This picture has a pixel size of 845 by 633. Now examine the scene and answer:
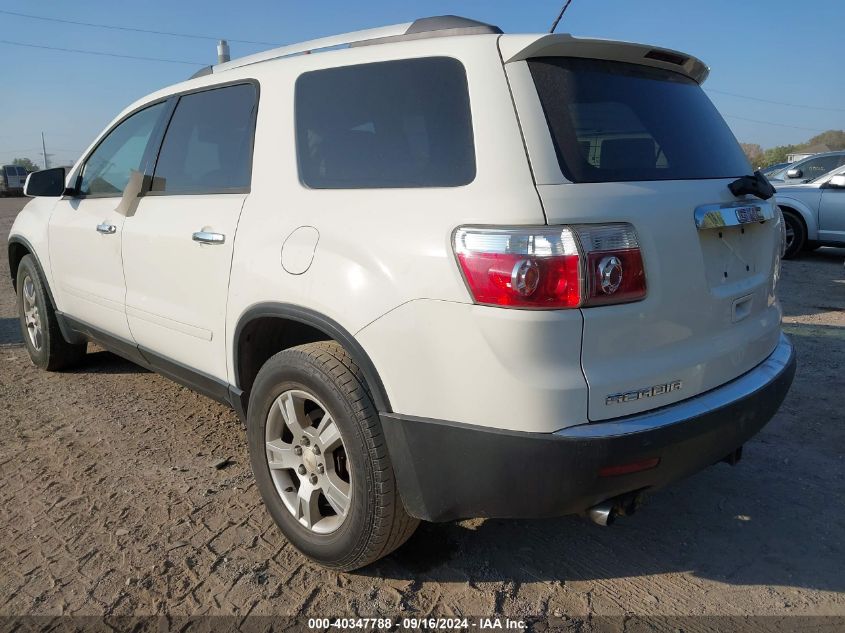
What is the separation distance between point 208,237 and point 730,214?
81.0 inches

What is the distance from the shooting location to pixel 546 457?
1.93 m

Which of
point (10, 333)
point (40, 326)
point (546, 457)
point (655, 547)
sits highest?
point (546, 457)

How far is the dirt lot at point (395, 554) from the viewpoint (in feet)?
7.84

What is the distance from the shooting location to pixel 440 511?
2154 mm

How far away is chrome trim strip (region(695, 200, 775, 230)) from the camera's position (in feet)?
7.32

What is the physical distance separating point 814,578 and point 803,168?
1005 centimetres

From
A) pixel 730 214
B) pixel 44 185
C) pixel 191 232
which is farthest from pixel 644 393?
pixel 44 185

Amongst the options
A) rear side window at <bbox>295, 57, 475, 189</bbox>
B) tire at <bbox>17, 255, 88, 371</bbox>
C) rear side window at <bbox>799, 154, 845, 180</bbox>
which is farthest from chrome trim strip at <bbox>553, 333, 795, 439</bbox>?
rear side window at <bbox>799, 154, 845, 180</bbox>

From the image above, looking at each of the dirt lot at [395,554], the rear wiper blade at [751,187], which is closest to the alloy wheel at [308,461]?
the dirt lot at [395,554]

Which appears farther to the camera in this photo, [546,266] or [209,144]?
[209,144]

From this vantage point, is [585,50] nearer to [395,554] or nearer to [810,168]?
[395,554]

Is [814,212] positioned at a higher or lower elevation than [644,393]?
lower

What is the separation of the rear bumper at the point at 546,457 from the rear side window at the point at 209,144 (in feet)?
4.66

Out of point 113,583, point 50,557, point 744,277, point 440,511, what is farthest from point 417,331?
point 50,557
